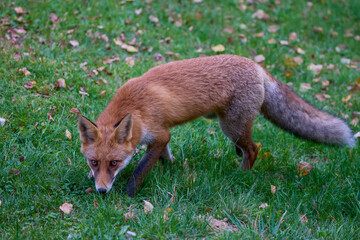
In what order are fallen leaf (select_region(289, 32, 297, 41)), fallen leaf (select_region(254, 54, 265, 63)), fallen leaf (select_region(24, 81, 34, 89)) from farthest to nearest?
fallen leaf (select_region(289, 32, 297, 41)), fallen leaf (select_region(254, 54, 265, 63)), fallen leaf (select_region(24, 81, 34, 89))

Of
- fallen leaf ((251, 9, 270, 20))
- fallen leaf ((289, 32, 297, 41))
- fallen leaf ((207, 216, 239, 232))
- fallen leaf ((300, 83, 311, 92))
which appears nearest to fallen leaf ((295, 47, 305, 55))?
fallen leaf ((289, 32, 297, 41))

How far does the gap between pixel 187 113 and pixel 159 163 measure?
0.71 meters

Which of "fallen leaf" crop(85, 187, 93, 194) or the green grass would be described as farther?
"fallen leaf" crop(85, 187, 93, 194)

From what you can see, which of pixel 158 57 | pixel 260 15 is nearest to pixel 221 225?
pixel 158 57

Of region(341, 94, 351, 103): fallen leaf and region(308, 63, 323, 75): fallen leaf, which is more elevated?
region(308, 63, 323, 75): fallen leaf

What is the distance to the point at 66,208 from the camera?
11.7ft

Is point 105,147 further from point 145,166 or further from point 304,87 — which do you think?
point 304,87

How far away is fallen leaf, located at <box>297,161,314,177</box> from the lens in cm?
486

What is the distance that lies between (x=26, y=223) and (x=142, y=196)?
1172mm

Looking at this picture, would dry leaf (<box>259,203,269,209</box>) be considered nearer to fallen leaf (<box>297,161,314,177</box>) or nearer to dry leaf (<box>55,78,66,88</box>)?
fallen leaf (<box>297,161,314,177</box>)

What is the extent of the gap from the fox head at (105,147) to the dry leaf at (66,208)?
357 mm

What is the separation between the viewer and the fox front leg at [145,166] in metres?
3.91

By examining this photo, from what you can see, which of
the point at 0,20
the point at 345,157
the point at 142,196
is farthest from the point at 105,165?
the point at 0,20

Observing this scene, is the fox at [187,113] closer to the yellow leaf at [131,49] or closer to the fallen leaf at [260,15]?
the yellow leaf at [131,49]
